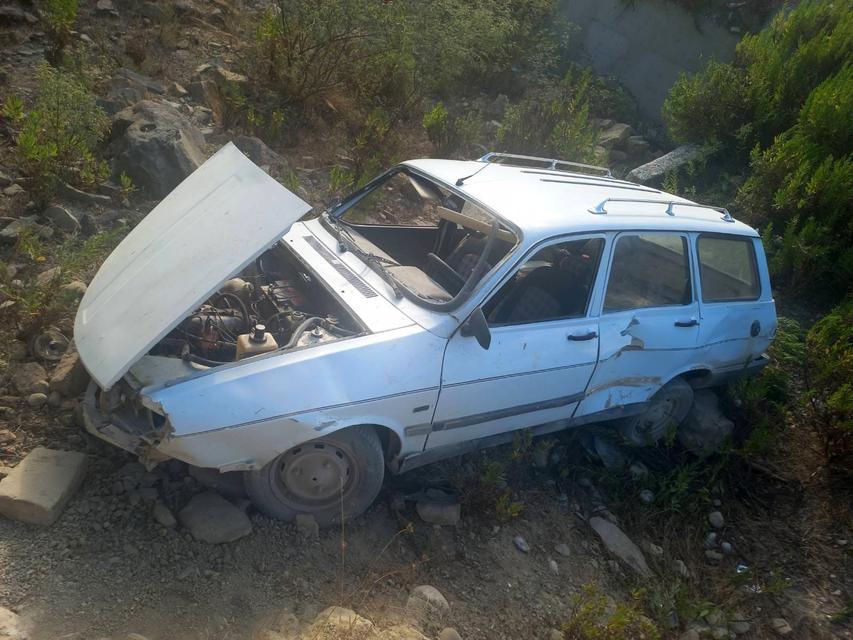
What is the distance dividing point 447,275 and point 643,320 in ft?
4.02

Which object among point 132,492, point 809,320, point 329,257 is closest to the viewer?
point 132,492

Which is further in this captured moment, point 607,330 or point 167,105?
point 167,105

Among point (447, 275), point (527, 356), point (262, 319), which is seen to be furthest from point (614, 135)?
point (262, 319)

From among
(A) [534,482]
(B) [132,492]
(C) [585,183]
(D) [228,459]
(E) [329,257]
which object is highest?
(C) [585,183]

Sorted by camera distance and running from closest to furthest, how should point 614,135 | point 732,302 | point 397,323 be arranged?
1. point 397,323
2. point 732,302
3. point 614,135

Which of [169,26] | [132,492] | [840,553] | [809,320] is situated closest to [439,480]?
[132,492]

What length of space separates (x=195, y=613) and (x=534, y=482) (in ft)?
7.22

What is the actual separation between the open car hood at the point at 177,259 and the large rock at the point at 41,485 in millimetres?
604

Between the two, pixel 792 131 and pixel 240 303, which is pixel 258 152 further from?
pixel 792 131

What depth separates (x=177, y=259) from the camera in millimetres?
3176

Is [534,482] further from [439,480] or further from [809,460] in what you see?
[809,460]

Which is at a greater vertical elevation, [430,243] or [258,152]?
[430,243]

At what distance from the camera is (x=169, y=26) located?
833 cm

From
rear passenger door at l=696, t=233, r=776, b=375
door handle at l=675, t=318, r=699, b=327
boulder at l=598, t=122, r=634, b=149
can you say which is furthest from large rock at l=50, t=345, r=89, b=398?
boulder at l=598, t=122, r=634, b=149
